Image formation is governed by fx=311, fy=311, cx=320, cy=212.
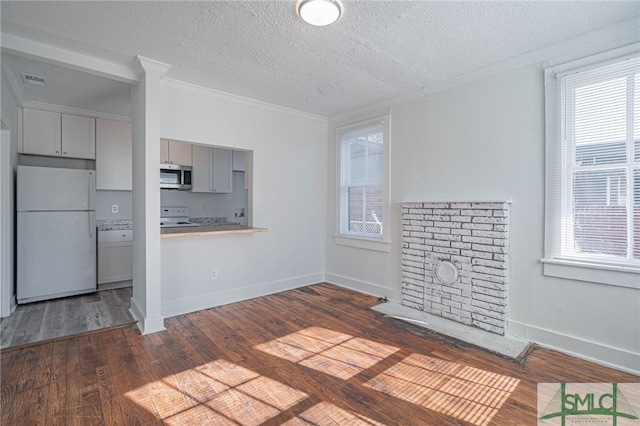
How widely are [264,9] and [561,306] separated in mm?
3258

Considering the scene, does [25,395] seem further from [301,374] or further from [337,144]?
[337,144]

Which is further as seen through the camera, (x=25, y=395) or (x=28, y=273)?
(x=28, y=273)

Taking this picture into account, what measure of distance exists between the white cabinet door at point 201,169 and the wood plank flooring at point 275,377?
282cm

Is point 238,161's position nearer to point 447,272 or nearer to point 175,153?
point 175,153

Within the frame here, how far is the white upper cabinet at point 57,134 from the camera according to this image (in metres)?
3.89

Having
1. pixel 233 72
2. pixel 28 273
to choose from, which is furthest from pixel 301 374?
pixel 28 273

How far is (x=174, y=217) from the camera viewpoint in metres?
5.48

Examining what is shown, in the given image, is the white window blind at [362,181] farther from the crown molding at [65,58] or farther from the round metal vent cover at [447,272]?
the crown molding at [65,58]

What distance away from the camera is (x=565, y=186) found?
258cm

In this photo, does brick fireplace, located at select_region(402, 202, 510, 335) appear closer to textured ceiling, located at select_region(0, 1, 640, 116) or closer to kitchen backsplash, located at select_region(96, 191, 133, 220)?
textured ceiling, located at select_region(0, 1, 640, 116)

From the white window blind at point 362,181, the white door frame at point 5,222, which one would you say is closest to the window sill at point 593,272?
the white window blind at point 362,181

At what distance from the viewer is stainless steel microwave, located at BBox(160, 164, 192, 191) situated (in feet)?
16.3

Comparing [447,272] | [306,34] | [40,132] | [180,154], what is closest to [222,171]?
[180,154]

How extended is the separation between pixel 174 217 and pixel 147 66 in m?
3.16
